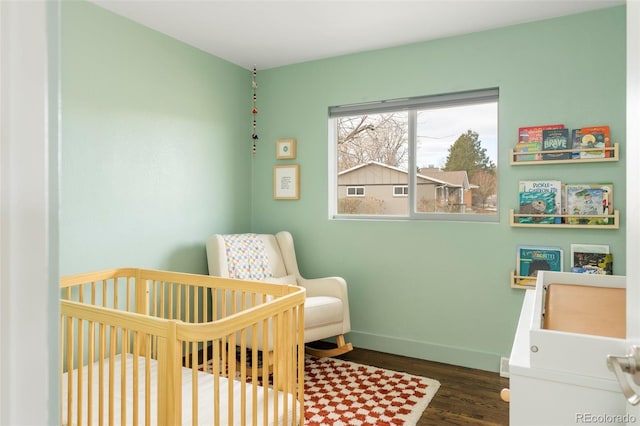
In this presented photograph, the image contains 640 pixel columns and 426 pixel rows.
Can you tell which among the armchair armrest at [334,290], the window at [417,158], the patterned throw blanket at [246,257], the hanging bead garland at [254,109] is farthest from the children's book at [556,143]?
the hanging bead garland at [254,109]

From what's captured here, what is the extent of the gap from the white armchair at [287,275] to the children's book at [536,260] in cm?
128

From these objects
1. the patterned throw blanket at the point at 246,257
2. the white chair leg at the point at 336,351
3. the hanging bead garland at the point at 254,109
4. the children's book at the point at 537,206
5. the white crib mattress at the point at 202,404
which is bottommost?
the white chair leg at the point at 336,351

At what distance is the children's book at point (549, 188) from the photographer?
109 inches

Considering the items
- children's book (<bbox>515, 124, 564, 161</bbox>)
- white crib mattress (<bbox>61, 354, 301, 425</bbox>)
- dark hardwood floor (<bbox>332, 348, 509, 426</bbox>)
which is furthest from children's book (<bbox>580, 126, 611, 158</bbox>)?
white crib mattress (<bbox>61, 354, 301, 425</bbox>)

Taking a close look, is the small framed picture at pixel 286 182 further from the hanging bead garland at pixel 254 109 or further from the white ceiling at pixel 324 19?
the white ceiling at pixel 324 19

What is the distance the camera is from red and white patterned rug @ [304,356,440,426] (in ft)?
7.63

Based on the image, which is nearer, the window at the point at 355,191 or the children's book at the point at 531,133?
the children's book at the point at 531,133

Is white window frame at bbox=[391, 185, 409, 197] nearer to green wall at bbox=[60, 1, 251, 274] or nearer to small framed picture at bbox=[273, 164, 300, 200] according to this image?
small framed picture at bbox=[273, 164, 300, 200]

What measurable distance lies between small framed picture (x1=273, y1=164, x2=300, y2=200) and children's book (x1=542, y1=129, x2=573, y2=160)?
1951mm

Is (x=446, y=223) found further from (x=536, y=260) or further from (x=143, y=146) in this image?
(x=143, y=146)

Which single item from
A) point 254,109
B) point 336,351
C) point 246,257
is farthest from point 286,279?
point 254,109

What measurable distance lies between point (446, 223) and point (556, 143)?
911 millimetres

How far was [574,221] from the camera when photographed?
2.72 metres

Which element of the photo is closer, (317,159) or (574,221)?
(574,221)
